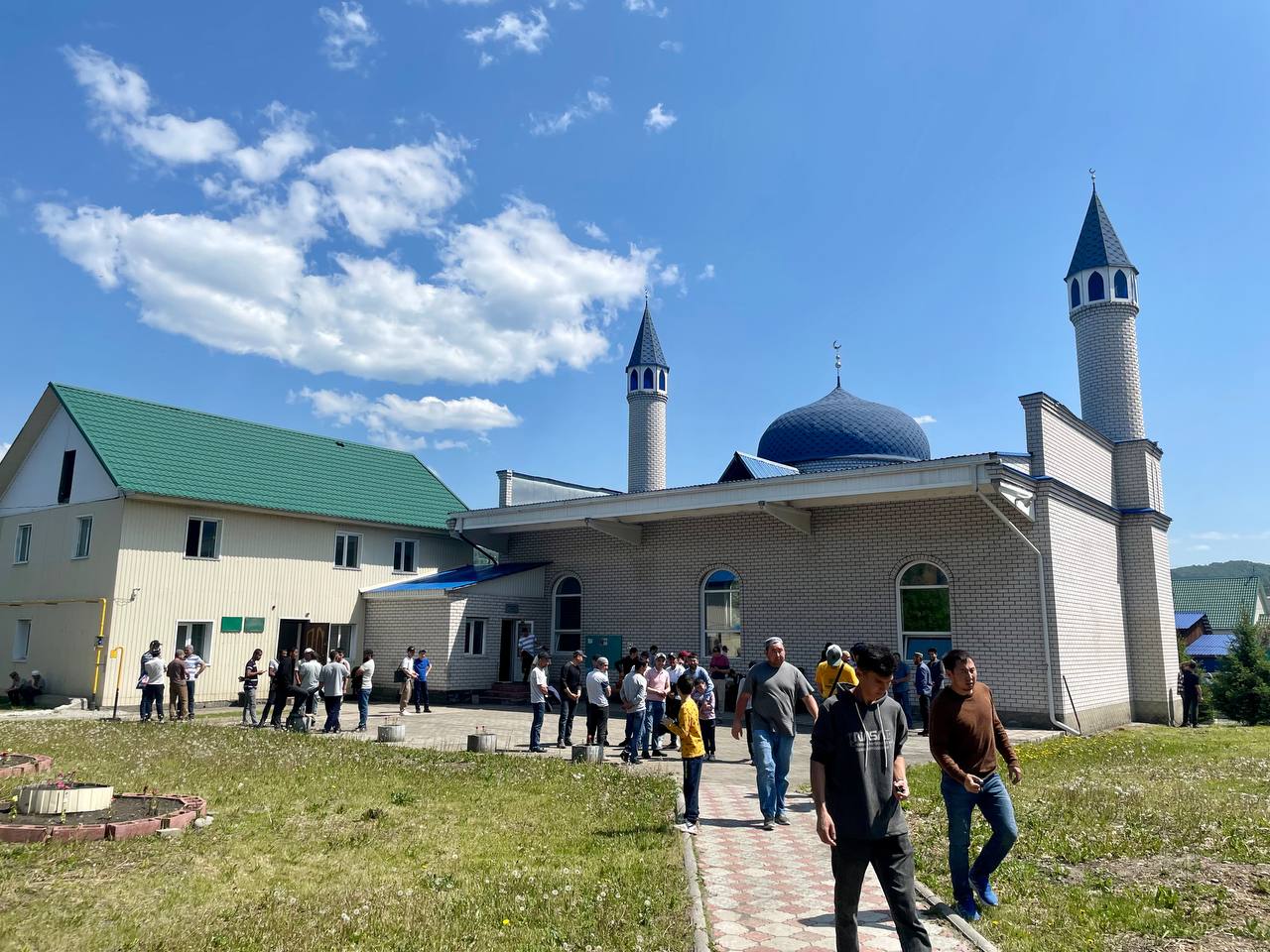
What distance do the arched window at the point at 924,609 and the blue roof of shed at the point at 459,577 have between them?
35.2 ft

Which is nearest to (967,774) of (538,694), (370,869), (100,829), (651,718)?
(370,869)

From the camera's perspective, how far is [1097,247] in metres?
25.0

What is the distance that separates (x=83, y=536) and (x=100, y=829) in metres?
18.1

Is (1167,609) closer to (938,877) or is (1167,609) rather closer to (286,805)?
(938,877)

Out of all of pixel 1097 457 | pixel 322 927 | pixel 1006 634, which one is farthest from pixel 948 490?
pixel 322 927

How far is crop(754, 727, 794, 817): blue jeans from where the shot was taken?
28.1ft

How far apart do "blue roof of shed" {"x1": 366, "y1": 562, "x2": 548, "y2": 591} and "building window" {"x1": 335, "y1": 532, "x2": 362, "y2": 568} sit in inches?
39.1

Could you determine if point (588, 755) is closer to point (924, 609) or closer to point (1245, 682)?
point (924, 609)

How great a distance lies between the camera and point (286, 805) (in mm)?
9109

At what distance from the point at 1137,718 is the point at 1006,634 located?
5.95m

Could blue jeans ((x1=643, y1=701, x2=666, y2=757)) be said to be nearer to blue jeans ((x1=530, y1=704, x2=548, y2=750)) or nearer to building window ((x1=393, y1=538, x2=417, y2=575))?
blue jeans ((x1=530, y1=704, x2=548, y2=750))

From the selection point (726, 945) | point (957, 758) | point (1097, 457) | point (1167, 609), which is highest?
point (1097, 457)

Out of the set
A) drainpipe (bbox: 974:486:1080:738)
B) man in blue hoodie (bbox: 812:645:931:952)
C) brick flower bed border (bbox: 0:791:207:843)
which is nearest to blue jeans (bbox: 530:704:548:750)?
brick flower bed border (bbox: 0:791:207:843)

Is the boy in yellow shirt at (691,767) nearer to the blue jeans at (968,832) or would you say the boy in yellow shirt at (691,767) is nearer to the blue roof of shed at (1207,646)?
the blue jeans at (968,832)
